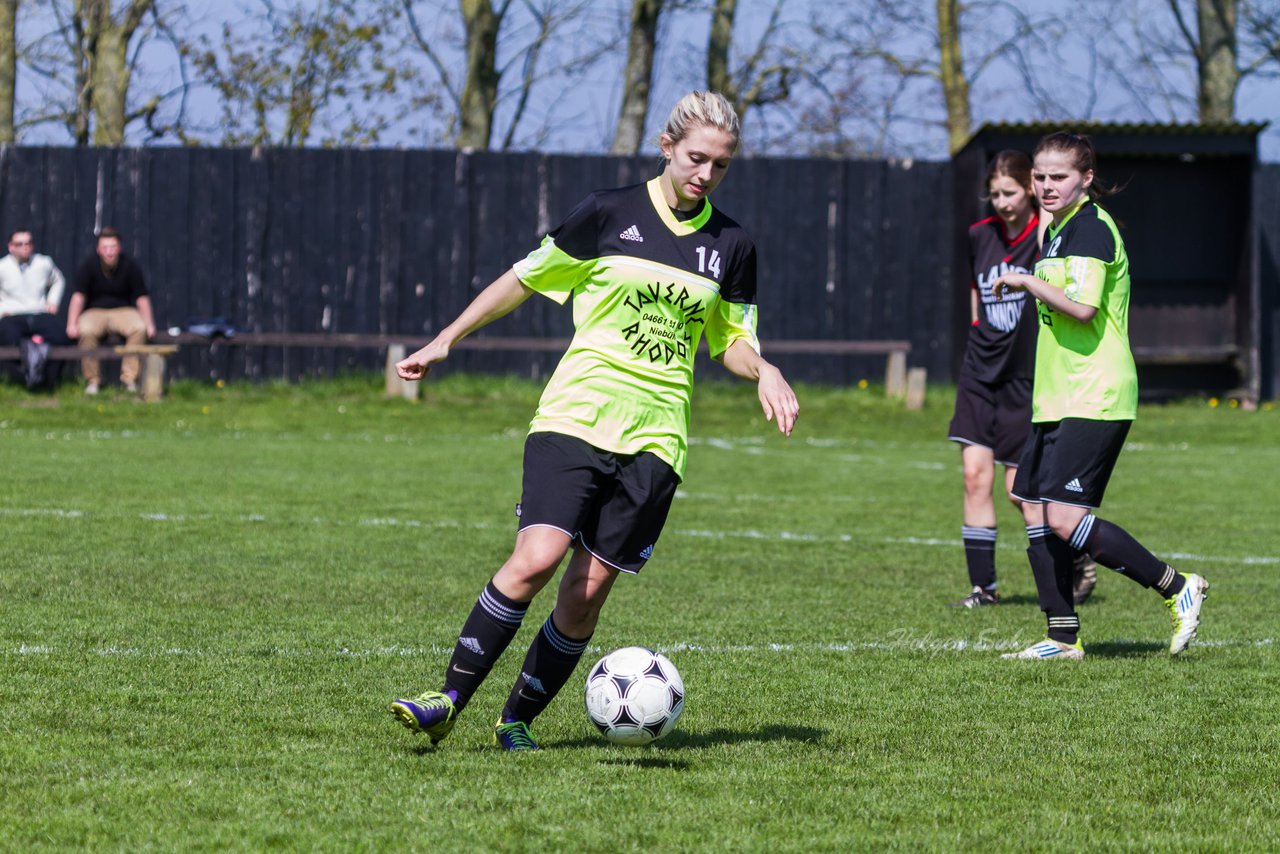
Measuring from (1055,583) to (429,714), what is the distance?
305 centimetres

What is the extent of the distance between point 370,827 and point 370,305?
17.2m

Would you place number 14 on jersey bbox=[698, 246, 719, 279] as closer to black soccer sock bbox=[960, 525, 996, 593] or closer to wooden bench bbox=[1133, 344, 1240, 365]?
black soccer sock bbox=[960, 525, 996, 593]

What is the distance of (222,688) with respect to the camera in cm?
526

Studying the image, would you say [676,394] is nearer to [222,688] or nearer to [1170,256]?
[222,688]

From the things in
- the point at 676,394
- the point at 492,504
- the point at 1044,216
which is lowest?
the point at 492,504

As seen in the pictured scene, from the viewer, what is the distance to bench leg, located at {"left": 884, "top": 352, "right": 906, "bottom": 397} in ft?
65.9

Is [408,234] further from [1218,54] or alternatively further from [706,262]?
[706,262]

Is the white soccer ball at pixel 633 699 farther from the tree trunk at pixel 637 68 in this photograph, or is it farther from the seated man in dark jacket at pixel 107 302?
the tree trunk at pixel 637 68


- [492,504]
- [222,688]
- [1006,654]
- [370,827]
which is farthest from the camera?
[492,504]

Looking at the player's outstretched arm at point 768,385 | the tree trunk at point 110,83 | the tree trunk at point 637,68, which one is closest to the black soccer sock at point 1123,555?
the player's outstretched arm at point 768,385

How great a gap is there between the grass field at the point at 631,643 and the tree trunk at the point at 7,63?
11694mm

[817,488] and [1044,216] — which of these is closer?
[1044,216]

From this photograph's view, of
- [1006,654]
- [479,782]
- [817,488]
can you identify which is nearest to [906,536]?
[817,488]

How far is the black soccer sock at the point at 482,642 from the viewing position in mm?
4531
